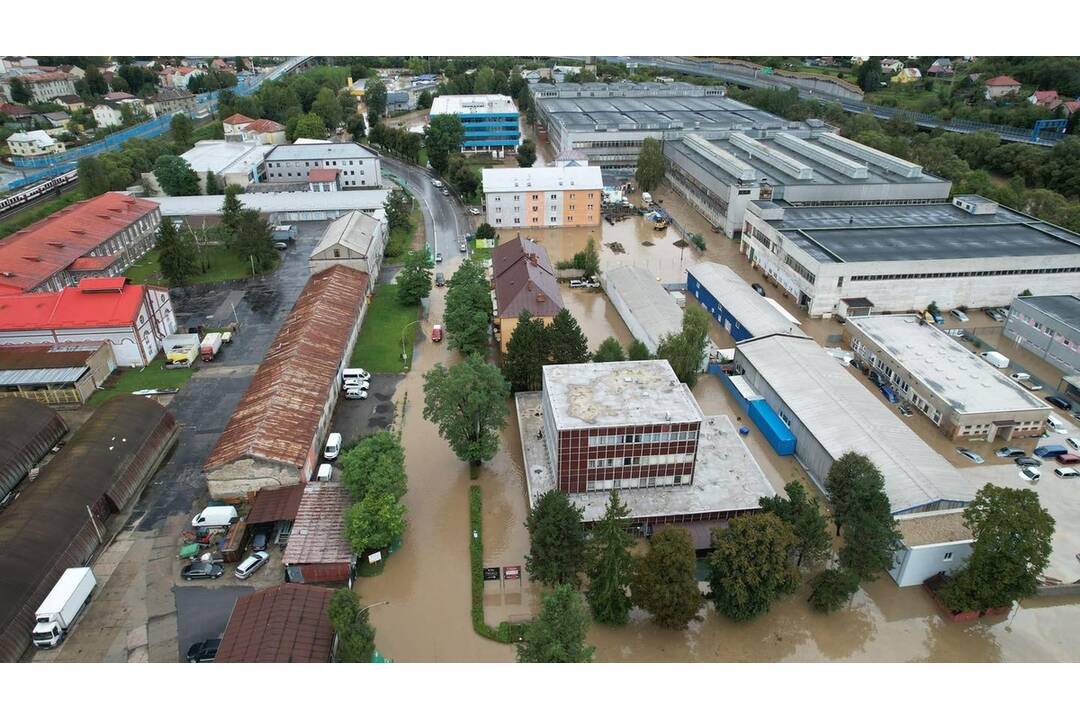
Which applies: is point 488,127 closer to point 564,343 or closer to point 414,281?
point 414,281

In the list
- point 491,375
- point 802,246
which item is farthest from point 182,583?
point 802,246

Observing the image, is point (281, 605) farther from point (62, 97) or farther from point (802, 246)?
point (62, 97)

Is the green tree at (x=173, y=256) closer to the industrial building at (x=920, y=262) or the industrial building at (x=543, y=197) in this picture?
the industrial building at (x=543, y=197)

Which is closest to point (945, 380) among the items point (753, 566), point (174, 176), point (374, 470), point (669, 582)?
point (753, 566)

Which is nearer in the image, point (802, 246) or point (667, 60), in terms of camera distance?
point (802, 246)

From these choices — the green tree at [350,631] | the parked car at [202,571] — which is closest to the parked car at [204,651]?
the parked car at [202,571]
